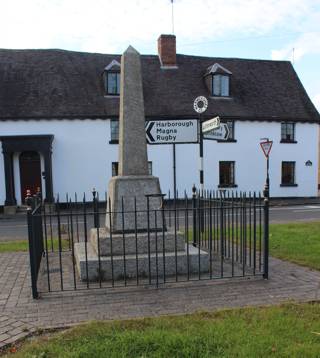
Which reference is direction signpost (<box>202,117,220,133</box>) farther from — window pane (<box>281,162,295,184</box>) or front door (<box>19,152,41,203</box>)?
window pane (<box>281,162,295,184</box>)

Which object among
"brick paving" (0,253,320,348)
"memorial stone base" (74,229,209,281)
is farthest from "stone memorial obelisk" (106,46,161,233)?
"brick paving" (0,253,320,348)

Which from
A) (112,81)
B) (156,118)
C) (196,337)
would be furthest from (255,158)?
(196,337)

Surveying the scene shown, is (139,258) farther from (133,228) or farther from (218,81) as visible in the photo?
(218,81)

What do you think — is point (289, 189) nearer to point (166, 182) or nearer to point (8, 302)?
point (166, 182)

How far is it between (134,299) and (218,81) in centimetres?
1915

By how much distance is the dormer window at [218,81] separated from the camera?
71.3 feet

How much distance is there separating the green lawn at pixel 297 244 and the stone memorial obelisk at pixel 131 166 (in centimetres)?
278

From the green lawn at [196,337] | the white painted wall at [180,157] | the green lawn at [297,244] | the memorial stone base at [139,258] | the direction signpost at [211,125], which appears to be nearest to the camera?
the green lawn at [196,337]

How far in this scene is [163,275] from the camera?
5371 mm

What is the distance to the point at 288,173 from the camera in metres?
22.7

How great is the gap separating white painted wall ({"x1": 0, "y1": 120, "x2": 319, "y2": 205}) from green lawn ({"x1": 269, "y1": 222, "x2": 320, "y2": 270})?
423 inches

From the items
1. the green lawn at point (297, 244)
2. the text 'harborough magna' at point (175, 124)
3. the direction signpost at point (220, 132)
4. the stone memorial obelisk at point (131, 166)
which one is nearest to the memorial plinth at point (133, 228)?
the stone memorial obelisk at point (131, 166)

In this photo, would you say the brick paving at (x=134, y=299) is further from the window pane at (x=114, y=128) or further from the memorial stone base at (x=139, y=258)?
the window pane at (x=114, y=128)

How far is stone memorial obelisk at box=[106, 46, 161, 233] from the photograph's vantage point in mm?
5688
